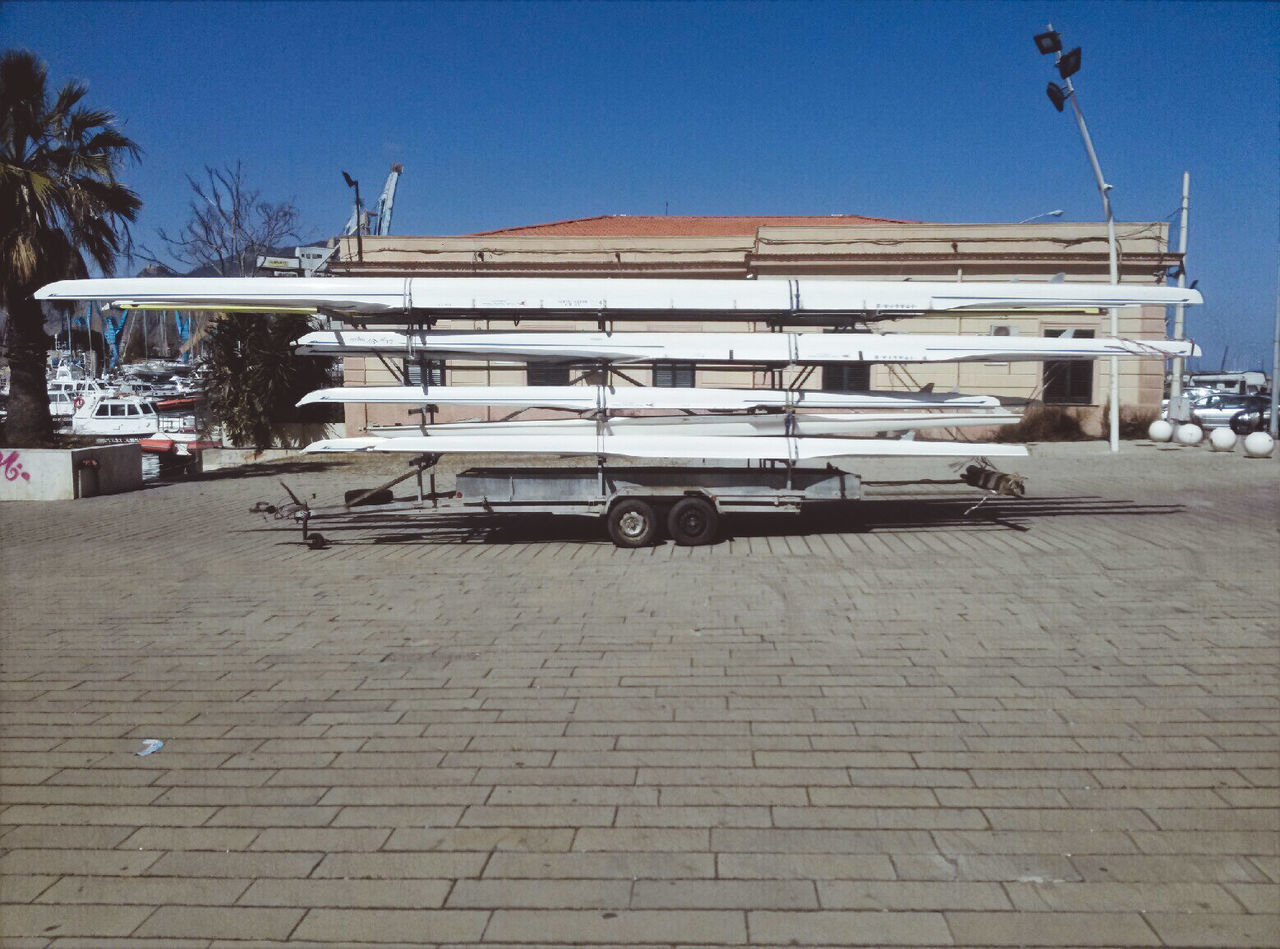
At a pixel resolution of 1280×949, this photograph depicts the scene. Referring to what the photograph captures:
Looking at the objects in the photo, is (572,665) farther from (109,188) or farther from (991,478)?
(109,188)

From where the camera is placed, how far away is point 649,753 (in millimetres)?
4688

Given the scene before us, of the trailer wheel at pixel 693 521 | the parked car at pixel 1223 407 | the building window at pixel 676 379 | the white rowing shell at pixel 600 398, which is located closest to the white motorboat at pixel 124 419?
the building window at pixel 676 379

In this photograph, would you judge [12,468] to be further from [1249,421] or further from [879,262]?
[1249,421]

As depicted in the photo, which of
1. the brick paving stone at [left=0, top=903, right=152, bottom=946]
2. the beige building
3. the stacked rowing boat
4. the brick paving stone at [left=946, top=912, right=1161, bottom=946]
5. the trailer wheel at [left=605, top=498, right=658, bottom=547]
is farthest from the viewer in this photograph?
the beige building

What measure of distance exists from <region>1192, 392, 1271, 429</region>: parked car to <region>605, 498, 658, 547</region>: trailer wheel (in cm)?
2776

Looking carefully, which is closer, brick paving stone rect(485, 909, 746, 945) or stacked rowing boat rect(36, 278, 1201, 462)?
brick paving stone rect(485, 909, 746, 945)

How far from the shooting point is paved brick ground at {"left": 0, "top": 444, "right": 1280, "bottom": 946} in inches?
132

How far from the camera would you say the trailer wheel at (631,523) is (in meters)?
10.5

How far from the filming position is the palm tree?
15.7 metres

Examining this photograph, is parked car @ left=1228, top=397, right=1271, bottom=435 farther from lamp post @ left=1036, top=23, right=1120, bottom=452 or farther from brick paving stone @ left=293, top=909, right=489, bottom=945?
brick paving stone @ left=293, top=909, right=489, bottom=945

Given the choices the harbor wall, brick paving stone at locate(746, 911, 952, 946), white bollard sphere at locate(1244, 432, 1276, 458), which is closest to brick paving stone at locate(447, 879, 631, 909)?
brick paving stone at locate(746, 911, 952, 946)

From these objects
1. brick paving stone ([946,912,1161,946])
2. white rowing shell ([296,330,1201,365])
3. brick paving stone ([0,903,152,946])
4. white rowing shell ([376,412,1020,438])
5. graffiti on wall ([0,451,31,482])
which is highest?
white rowing shell ([296,330,1201,365])

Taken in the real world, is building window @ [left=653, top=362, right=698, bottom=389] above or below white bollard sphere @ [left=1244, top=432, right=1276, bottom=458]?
above

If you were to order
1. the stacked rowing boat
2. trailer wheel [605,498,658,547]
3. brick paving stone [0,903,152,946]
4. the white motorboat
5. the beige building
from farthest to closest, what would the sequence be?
the white motorboat, the beige building, the stacked rowing boat, trailer wheel [605,498,658,547], brick paving stone [0,903,152,946]
